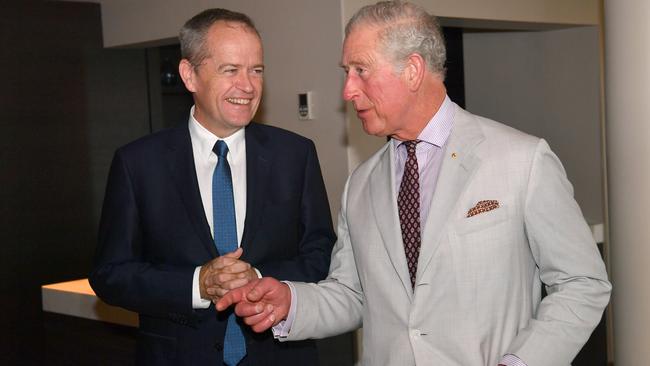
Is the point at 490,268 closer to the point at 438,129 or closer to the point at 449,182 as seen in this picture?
the point at 449,182

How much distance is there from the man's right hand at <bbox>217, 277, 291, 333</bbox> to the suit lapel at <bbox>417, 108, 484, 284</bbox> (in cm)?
38

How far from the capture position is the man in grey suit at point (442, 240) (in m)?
2.04

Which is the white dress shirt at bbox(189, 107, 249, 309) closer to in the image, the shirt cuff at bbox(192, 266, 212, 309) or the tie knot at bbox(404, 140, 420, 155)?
the shirt cuff at bbox(192, 266, 212, 309)

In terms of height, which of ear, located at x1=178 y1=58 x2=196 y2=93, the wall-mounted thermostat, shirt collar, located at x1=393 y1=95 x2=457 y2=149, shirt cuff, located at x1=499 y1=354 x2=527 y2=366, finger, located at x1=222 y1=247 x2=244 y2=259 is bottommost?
shirt cuff, located at x1=499 y1=354 x2=527 y2=366

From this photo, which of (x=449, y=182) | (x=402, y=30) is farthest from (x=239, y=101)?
(x=449, y=182)

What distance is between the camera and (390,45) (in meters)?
2.15

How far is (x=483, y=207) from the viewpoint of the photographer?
6.85ft

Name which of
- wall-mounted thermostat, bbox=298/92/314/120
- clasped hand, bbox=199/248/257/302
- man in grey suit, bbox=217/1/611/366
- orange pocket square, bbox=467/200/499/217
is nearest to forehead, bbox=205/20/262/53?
man in grey suit, bbox=217/1/611/366

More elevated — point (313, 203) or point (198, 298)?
point (313, 203)

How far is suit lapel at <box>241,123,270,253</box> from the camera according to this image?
2592 mm

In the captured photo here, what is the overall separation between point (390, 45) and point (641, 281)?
48.6 inches

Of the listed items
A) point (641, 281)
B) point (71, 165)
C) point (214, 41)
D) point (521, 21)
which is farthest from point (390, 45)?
point (71, 165)

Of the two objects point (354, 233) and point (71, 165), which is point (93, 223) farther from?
point (354, 233)

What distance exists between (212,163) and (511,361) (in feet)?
3.67
